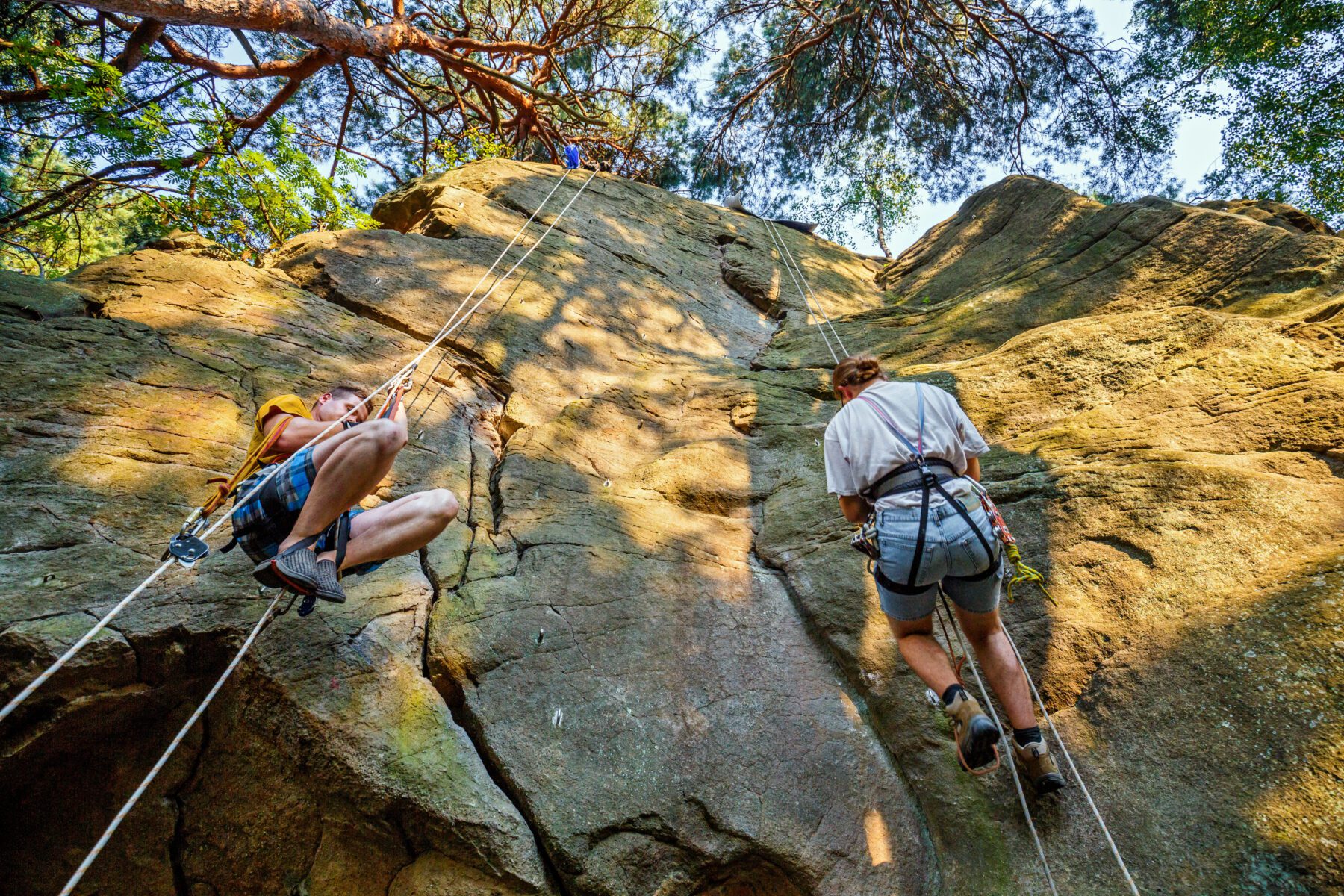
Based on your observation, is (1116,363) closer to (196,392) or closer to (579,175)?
(196,392)

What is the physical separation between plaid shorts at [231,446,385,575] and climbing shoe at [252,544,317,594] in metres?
0.18

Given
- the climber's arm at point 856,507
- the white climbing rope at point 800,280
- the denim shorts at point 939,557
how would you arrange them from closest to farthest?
the denim shorts at point 939,557
the climber's arm at point 856,507
the white climbing rope at point 800,280

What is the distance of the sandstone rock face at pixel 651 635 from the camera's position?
272cm

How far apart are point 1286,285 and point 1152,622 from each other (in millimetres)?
3484

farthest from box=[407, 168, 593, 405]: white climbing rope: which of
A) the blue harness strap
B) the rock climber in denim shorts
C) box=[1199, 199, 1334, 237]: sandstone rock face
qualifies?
box=[1199, 199, 1334, 237]: sandstone rock face

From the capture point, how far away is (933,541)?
273cm

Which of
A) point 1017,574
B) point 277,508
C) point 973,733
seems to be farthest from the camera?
point 1017,574

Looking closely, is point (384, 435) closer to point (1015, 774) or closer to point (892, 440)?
point (892, 440)

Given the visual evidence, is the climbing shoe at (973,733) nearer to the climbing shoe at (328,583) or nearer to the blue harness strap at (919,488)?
the blue harness strap at (919,488)

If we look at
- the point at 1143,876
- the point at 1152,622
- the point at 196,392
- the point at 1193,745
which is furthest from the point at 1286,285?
the point at 196,392

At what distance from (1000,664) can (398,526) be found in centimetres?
272

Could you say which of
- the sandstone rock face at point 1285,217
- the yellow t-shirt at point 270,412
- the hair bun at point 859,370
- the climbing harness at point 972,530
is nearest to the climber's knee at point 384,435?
the yellow t-shirt at point 270,412

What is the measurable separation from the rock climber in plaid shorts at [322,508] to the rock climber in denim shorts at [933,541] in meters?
1.91

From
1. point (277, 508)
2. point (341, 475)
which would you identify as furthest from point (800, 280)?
point (277, 508)
